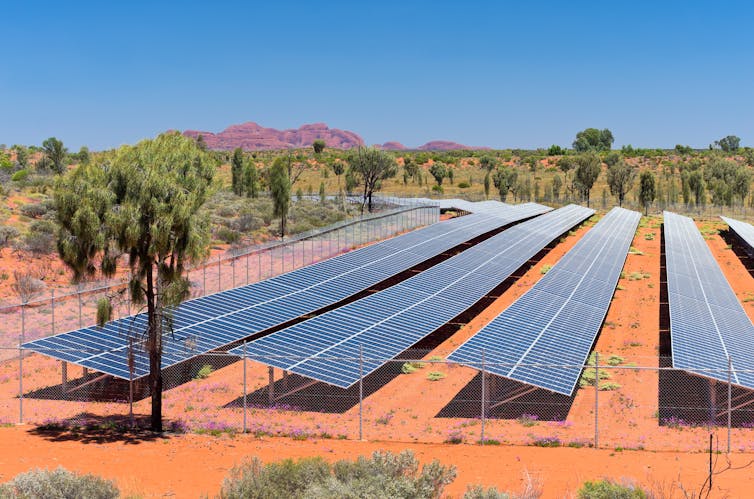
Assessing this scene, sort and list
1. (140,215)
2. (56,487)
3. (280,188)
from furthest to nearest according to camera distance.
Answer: (280,188), (140,215), (56,487)

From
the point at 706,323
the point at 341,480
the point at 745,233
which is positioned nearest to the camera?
the point at 341,480

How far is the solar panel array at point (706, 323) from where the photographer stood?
18281 mm

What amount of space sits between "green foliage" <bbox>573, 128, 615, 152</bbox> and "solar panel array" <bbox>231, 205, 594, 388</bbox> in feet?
499

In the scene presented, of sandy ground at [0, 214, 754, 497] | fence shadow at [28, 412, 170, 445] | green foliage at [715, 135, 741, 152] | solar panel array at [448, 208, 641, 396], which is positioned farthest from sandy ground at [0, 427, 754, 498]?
green foliage at [715, 135, 741, 152]

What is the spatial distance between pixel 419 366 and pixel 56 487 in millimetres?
12989

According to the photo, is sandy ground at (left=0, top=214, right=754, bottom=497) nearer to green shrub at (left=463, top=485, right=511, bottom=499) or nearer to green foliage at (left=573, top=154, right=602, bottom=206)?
green shrub at (left=463, top=485, right=511, bottom=499)

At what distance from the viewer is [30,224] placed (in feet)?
134

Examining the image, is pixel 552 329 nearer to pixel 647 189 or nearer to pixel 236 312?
pixel 236 312

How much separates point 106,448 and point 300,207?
46645mm

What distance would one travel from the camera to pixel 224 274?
114 ft

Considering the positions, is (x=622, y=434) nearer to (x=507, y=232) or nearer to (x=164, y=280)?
(x=164, y=280)

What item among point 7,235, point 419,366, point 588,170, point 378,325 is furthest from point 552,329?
point 588,170

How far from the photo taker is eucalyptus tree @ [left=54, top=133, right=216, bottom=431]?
15492 millimetres

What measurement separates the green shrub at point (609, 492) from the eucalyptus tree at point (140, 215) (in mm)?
9104
